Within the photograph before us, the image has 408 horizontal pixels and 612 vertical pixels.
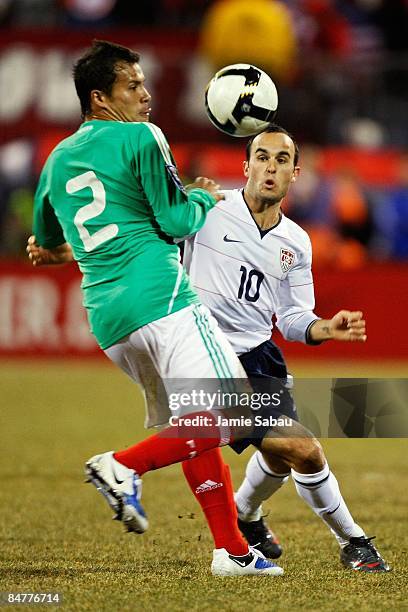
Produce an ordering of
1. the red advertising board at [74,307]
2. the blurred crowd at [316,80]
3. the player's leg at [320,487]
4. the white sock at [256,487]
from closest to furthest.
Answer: the player's leg at [320,487]
the white sock at [256,487]
the red advertising board at [74,307]
the blurred crowd at [316,80]

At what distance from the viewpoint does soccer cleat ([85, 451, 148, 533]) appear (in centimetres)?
454


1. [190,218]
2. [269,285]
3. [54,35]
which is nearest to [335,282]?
[54,35]

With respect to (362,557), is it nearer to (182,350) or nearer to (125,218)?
(182,350)

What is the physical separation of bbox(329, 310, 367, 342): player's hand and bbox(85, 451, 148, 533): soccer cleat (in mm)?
1117

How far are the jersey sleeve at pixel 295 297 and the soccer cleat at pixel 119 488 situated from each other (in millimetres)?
1272

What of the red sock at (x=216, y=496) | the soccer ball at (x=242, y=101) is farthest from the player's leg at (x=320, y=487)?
the soccer ball at (x=242, y=101)

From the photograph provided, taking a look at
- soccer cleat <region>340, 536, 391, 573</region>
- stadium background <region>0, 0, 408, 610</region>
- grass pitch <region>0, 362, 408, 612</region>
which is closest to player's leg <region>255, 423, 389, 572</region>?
soccer cleat <region>340, 536, 391, 573</region>

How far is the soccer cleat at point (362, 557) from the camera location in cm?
522

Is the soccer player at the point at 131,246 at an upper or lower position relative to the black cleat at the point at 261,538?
upper

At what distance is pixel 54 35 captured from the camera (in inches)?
653

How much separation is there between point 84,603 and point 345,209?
1096 centimetres

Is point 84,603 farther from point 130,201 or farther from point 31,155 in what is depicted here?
point 31,155

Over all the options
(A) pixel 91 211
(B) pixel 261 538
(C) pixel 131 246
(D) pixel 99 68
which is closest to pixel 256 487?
(B) pixel 261 538

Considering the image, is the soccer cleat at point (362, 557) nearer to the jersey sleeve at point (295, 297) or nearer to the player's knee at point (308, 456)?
the player's knee at point (308, 456)
